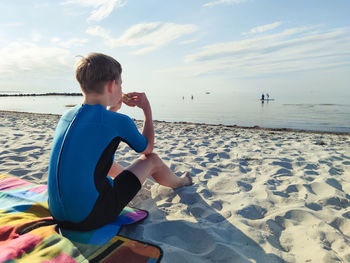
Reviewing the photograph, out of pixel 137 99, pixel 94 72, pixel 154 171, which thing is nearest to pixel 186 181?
pixel 154 171

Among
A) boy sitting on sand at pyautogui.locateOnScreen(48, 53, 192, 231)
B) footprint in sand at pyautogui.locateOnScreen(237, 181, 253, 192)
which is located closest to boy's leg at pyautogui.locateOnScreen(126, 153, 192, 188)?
boy sitting on sand at pyautogui.locateOnScreen(48, 53, 192, 231)

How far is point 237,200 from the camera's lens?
2.81 m

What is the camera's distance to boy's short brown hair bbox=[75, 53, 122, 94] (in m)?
1.85

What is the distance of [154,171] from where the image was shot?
8.66 ft

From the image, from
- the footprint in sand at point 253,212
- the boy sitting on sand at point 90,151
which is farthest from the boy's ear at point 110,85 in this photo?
the footprint in sand at point 253,212

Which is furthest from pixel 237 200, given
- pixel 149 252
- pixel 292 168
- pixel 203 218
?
pixel 292 168

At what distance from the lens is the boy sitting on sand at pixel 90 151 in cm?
170

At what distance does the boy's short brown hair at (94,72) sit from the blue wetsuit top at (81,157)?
0.56ft

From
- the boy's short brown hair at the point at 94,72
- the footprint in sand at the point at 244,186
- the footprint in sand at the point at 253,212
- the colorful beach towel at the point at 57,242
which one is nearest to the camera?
the colorful beach towel at the point at 57,242

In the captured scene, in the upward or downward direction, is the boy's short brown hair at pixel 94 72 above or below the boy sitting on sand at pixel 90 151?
above

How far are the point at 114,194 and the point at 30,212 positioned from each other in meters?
0.91

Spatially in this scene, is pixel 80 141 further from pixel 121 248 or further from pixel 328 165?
pixel 328 165

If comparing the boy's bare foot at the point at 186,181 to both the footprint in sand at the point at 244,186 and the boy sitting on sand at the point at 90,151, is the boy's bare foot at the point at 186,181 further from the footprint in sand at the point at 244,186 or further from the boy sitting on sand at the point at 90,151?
the boy sitting on sand at the point at 90,151

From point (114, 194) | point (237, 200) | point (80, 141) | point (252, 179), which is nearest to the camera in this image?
point (80, 141)
